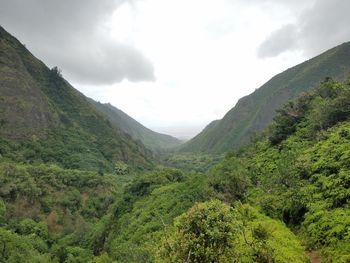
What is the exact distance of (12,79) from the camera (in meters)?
130

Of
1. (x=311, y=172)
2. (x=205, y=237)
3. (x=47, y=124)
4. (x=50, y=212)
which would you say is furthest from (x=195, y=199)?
(x=47, y=124)

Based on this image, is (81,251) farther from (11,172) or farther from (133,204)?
(11,172)

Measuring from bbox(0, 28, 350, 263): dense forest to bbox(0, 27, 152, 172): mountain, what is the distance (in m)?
0.62

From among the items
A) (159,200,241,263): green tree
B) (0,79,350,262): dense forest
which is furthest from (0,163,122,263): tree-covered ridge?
(159,200,241,263): green tree

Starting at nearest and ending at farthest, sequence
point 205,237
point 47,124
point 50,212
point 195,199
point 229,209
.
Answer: point 205,237 → point 229,209 → point 195,199 → point 50,212 → point 47,124

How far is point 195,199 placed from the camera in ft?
121

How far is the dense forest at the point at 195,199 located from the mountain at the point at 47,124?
62 cm

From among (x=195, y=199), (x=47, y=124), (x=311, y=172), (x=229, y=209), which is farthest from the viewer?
(x=47, y=124)

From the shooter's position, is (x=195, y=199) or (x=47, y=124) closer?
(x=195, y=199)

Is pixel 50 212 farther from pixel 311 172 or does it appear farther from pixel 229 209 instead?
pixel 229 209

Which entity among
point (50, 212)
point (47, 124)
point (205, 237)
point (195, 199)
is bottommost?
point (50, 212)

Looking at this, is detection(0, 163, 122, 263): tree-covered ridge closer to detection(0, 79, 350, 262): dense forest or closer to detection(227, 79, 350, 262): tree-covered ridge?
detection(0, 79, 350, 262): dense forest

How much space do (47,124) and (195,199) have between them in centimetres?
10710

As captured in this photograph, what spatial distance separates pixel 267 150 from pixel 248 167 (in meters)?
4.93
